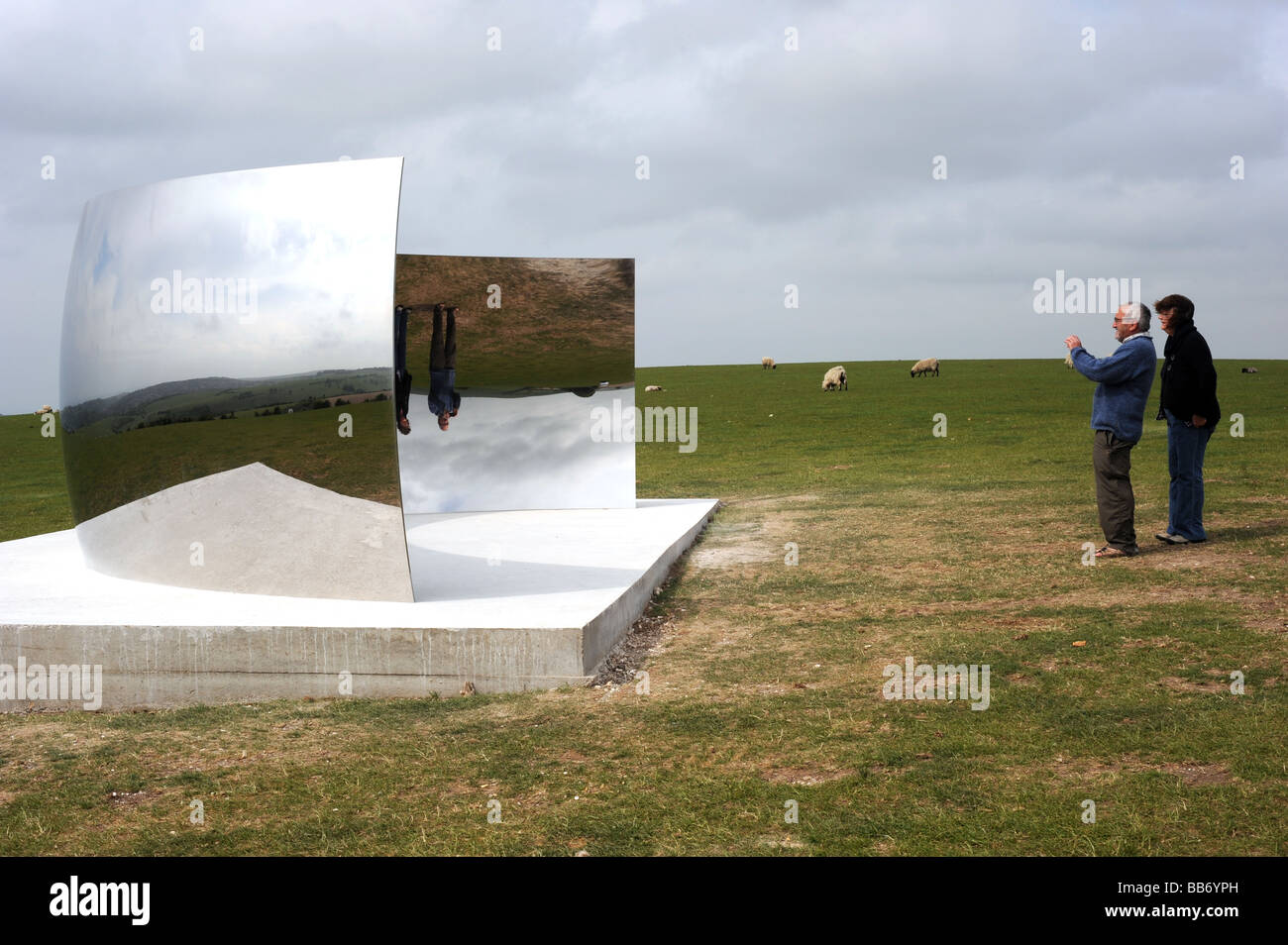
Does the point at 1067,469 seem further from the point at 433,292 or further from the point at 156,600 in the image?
the point at 156,600

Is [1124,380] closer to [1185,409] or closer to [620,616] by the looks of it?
[1185,409]

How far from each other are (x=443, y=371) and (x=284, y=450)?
23.5 feet

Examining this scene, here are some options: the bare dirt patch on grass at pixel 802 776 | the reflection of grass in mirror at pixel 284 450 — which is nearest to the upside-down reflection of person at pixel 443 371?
the reflection of grass in mirror at pixel 284 450

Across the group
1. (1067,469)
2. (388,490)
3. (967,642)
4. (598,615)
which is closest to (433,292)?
(388,490)

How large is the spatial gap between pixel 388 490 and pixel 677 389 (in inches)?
1995

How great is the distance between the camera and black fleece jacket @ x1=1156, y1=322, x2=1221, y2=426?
970 centimetres

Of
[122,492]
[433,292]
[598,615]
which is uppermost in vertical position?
[433,292]

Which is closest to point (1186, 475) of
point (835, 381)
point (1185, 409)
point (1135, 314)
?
point (1185, 409)

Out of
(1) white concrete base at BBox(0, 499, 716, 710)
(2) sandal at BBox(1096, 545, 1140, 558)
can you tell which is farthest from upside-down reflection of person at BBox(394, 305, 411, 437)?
(2) sandal at BBox(1096, 545, 1140, 558)

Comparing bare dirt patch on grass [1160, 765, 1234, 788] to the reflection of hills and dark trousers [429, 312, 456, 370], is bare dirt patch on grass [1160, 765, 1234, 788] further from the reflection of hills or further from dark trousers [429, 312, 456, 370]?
dark trousers [429, 312, 456, 370]

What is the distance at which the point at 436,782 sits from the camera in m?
5.20

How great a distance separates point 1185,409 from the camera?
9.78 m

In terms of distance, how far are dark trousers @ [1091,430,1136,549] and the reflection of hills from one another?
6.09 metres

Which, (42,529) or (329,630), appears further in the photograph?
(42,529)
